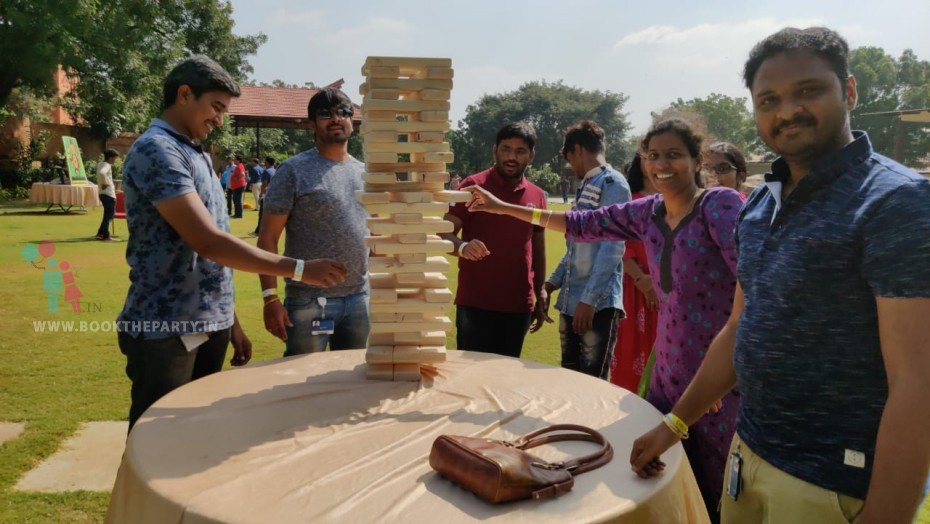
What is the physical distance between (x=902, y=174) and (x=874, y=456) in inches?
22.5

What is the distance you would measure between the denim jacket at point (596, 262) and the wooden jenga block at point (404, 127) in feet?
5.03

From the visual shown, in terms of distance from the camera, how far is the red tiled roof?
98.1ft

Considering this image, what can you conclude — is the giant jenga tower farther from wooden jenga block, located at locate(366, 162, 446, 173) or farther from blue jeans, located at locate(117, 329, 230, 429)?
blue jeans, located at locate(117, 329, 230, 429)

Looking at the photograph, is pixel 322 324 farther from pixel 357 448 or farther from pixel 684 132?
pixel 684 132

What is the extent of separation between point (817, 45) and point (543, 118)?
60.0 metres

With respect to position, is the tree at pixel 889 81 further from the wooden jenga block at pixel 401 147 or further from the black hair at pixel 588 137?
the wooden jenga block at pixel 401 147

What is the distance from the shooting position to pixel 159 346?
2330 millimetres

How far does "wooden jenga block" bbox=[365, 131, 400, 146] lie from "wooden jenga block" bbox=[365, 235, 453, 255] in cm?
36

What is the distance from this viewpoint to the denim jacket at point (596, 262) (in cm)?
358

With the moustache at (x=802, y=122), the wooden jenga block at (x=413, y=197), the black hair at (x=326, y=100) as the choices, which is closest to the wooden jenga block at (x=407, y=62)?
the wooden jenga block at (x=413, y=197)

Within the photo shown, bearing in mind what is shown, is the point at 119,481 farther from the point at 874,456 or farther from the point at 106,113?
the point at 106,113

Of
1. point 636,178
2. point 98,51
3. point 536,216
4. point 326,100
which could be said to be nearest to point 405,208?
point 536,216

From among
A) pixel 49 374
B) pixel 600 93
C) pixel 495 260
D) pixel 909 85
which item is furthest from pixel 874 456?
pixel 600 93

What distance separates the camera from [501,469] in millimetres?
1419
